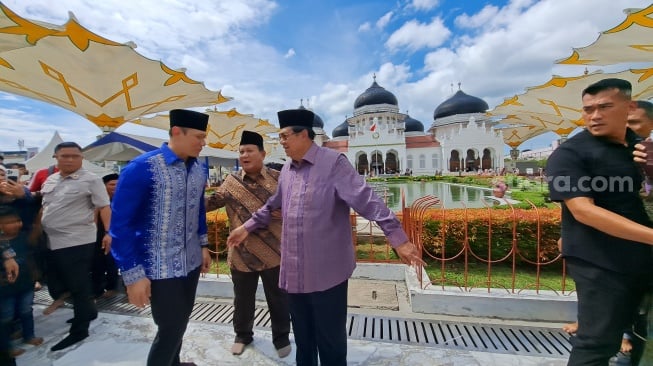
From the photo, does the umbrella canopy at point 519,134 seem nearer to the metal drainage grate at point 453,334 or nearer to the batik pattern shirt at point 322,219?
the metal drainage grate at point 453,334

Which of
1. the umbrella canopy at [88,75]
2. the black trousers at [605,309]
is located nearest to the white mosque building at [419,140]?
the umbrella canopy at [88,75]

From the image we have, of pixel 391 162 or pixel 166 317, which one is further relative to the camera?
pixel 391 162

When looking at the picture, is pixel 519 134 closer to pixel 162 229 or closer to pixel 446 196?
pixel 446 196

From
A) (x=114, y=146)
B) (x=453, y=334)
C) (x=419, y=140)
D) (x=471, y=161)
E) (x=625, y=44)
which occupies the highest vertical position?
(x=419, y=140)

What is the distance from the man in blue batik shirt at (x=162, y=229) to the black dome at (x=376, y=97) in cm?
4528

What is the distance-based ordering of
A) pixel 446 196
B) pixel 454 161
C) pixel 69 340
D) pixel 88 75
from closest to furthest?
pixel 69 340, pixel 88 75, pixel 446 196, pixel 454 161

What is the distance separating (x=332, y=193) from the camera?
1.77 m

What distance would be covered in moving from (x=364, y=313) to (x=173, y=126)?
265 centimetres

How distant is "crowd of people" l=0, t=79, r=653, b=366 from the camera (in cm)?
144

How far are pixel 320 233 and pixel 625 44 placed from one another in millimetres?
7832

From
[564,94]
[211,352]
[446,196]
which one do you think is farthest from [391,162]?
[211,352]

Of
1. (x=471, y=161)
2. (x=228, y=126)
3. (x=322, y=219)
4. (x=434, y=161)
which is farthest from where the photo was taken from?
(x=471, y=161)

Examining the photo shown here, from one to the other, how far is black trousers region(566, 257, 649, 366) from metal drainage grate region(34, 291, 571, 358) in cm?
103

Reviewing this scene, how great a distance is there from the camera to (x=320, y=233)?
1.74 m
